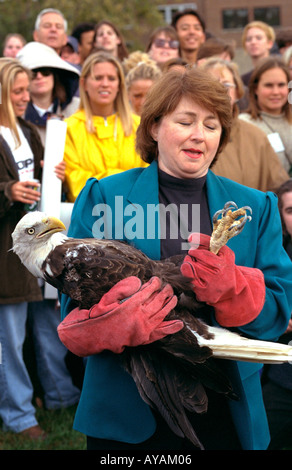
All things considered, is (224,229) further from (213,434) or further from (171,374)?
(213,434)

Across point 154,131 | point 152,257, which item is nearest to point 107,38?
point 154,131

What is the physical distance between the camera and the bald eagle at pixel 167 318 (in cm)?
203

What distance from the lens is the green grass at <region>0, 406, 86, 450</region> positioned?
4.04m

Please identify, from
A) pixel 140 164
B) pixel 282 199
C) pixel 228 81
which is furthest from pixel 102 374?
pixel 228 81

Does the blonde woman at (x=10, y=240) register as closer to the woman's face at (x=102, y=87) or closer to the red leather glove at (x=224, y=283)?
the woman's face at (x=102, y=87)

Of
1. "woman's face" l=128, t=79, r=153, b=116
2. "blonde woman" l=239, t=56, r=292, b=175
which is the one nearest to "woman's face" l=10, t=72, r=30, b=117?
"woman's face" l=128, t=79, r=153, b=116

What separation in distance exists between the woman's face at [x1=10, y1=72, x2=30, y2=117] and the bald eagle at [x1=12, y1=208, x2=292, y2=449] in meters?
2.46

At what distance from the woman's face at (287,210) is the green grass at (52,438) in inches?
77.9

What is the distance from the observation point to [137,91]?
5398 millimetres

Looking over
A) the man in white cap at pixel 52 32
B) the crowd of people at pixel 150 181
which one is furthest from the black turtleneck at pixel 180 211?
the man in white cap at pixel 52 32

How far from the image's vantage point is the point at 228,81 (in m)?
4.92

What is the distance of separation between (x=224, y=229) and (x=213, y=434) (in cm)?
83

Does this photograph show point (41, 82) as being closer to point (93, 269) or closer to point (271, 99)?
point (271, 99)

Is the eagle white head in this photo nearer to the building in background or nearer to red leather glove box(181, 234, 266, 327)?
red leather glove box(181, 234, 266, 327)
